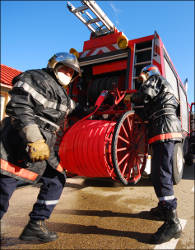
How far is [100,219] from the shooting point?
229 cm

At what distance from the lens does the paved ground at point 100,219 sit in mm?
1794

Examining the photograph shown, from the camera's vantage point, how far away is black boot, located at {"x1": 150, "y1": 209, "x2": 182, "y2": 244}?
1.83 m

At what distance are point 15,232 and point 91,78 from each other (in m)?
3.46

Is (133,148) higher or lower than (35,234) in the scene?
higher

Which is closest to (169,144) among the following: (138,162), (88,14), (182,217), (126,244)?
A: (138,162)

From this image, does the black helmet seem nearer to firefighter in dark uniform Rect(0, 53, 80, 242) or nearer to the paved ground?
firefighter in dark uniform Rect(0, 53, 80, 242)

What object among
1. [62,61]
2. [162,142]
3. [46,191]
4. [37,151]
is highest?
[62,61]

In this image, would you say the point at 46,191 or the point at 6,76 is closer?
the point at 46,191

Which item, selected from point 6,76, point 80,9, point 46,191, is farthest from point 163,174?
point 6,76

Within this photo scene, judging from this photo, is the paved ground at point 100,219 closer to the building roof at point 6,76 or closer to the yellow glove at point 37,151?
the yellow glove at point 37,151

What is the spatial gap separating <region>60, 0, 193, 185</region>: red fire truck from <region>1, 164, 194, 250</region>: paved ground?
44 cm

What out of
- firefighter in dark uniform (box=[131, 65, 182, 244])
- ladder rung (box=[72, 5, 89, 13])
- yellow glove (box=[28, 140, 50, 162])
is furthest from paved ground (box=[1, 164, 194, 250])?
ladder rung (box=[72, 5, 89, 13])

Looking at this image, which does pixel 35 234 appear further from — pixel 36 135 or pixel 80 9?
pixel 80 9

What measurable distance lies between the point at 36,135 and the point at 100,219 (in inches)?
53.9
